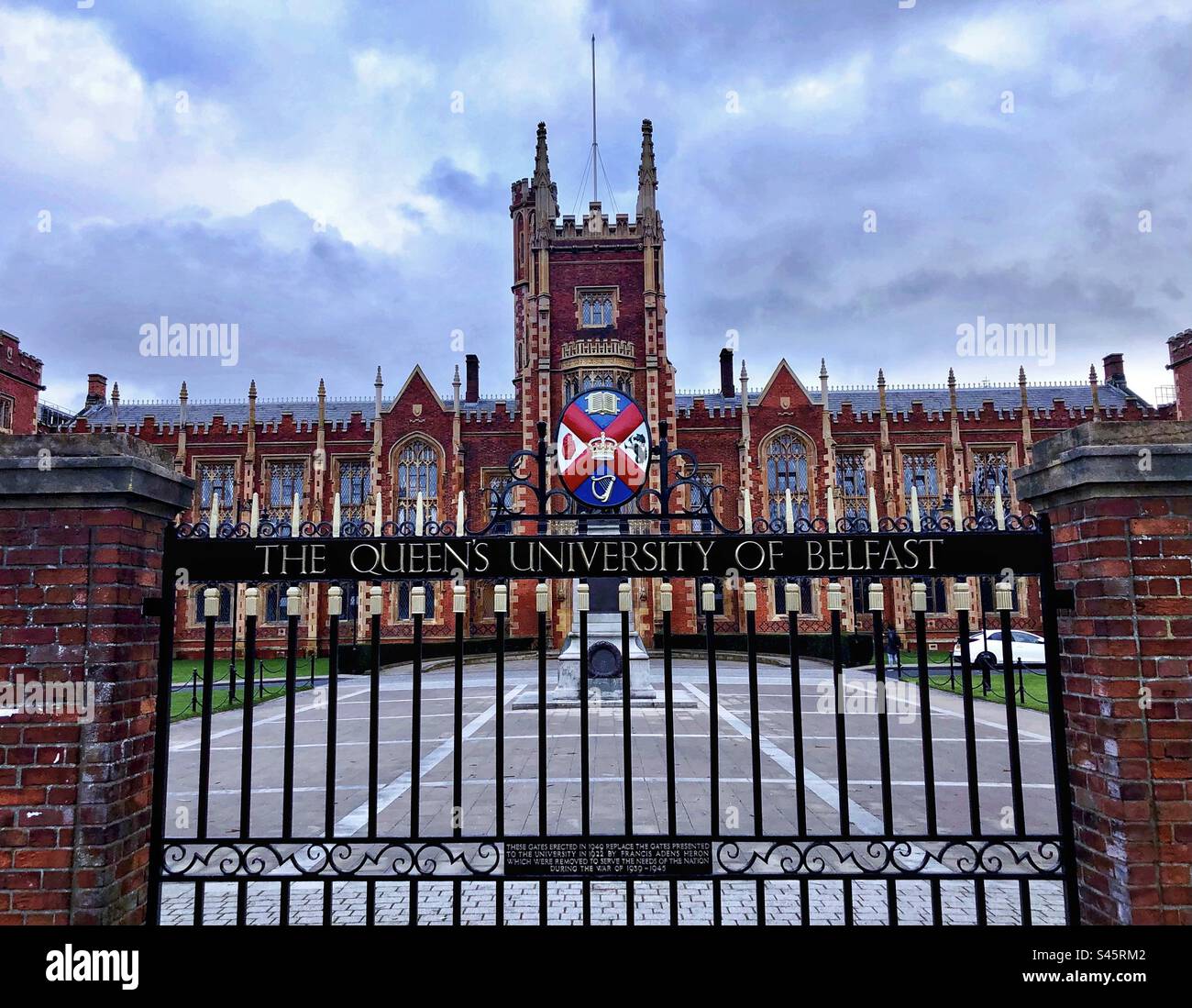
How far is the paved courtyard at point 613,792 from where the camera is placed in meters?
4.66

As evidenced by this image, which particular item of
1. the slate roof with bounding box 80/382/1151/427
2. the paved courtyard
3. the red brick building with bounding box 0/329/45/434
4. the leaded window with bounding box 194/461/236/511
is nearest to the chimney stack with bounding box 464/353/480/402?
the slate roof with bounding box 80/382/1151/427

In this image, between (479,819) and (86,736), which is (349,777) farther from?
(86,736)

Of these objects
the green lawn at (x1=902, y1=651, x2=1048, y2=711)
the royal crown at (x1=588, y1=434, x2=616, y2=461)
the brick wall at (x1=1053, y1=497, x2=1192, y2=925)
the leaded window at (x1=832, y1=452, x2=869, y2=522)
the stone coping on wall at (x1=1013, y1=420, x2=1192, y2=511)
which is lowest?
the green lawn at (x1=902, y1=651, x2=1048, y2=711)

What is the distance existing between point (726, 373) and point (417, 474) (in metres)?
17.5

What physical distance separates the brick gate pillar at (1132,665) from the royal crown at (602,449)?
7.49 ft

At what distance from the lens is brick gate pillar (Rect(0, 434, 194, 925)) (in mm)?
3156

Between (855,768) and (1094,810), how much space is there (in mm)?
6402

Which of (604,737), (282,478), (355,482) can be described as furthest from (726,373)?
(604,737)

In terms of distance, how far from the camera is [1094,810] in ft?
10.8

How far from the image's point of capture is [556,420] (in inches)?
1335

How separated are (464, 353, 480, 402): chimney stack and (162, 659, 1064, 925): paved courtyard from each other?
87.6 feet

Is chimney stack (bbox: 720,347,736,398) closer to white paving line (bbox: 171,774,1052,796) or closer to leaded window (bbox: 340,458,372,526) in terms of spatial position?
leaded window (bbox: 340,458,372,526)
